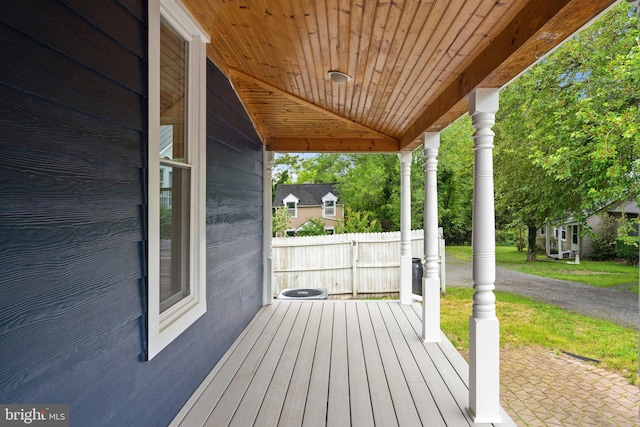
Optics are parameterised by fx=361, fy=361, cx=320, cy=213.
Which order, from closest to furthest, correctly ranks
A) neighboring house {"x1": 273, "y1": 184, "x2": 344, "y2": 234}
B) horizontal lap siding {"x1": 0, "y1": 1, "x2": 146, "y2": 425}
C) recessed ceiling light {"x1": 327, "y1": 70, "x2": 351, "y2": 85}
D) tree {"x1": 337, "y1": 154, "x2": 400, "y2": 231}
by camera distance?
1. horizontal lap siding {"x1": 0, "y1": 1, "x2": 146, "y2": 425}
2. recessed ceiling light {"x1": 327, "y1": 70, "x2": 351, "y2": 85}
3. tree {"x1": 337, "y1": 154, "x2": 400, "y2": 231}
4. neighboring house {"x1": 273, "y1": 184, "x2": 344, "y2": 234}

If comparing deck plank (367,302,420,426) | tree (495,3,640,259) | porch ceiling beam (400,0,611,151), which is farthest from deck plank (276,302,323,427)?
tree (495,3,640,259)

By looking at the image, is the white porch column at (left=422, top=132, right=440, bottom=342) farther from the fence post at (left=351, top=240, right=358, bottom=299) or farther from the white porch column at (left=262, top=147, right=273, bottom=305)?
the fence post at (left=351, top=240, right=358, bottom=299)

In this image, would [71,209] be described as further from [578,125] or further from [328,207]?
[328,207]

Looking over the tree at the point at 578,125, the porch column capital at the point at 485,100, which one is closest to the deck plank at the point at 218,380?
the porch column capital at the point at 485,100

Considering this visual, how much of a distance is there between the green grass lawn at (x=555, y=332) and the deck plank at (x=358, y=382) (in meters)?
2.44

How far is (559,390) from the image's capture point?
12.7 ft

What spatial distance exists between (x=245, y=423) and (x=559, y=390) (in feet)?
11.6

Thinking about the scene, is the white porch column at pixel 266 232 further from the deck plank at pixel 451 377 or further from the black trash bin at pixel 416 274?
the black trash bin at pixel 416 274

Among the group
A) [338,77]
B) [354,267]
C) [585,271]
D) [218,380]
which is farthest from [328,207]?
[218,380]

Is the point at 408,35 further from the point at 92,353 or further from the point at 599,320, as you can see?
the point at 599,320

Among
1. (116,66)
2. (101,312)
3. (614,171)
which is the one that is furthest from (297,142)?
(614,171)

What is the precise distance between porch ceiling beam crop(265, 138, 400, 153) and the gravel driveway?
546 cm

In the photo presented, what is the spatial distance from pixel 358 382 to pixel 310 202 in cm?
1538

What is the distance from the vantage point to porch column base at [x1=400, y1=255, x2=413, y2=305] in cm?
518
